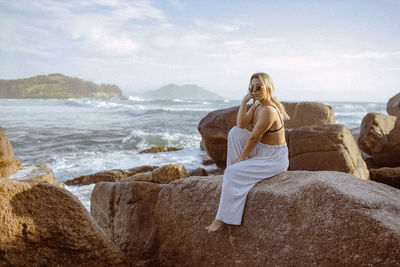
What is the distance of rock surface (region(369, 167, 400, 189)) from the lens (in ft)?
20.6

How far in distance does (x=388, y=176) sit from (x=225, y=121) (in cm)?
404

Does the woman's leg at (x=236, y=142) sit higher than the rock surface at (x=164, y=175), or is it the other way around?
the woman's leg at (x=236, y=142)

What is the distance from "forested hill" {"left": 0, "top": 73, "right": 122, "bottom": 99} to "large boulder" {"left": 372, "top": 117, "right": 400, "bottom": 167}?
67.6 m

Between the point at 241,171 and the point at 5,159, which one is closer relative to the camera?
the point at 241,171

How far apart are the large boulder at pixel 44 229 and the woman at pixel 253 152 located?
1148 millimetres

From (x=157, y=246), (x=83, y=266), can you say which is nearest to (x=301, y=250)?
A: (x=157, y=246)

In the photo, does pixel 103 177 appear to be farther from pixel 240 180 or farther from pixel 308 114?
pixel 308 114

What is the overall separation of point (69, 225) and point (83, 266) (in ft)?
1.35

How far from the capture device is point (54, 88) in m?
73.4

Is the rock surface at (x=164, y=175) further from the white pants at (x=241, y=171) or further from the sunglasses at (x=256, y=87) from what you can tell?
the sunglasses at (x=256, y=87)

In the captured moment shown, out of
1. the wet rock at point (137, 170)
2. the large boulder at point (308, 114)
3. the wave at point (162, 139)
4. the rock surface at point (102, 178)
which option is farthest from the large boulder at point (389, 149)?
the wave at point (162, 139)

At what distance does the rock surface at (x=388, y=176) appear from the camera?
629 centimetres

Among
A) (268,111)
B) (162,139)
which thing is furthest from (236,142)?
(162,139)

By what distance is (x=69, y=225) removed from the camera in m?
2.88
